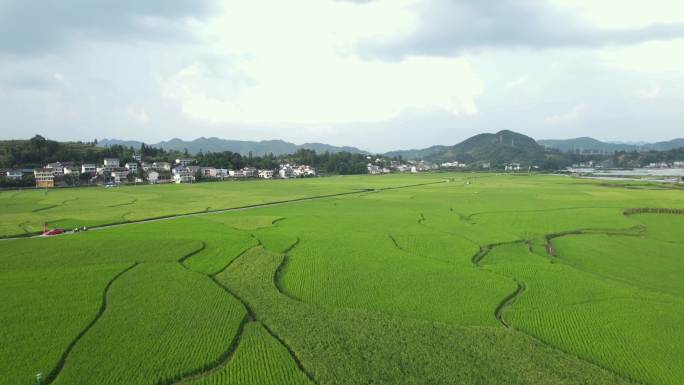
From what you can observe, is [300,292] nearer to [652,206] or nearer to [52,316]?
[52,316]

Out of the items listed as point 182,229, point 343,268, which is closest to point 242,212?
point 182,229

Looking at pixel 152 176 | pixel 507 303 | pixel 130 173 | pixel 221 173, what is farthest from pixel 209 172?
pixel 507 303

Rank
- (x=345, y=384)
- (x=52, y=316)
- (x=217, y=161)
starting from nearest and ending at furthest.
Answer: (x=345, y=384), (x=52, y=316), (x=217, y=161)

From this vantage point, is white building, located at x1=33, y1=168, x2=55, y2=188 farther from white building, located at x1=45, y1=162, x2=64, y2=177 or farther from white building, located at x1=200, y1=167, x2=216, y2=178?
white building, located at x1=200, y1=167, x2=216, y2=178

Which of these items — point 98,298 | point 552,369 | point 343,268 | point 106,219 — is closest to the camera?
point 552,369

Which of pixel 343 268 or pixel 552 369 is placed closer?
pixel 552 369

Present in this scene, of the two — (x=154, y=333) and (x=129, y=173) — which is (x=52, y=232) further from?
(x=129, y=173)

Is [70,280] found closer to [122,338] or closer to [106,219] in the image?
[122,338]

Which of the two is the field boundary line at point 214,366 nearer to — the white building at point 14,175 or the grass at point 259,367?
the grass at point 259,367
